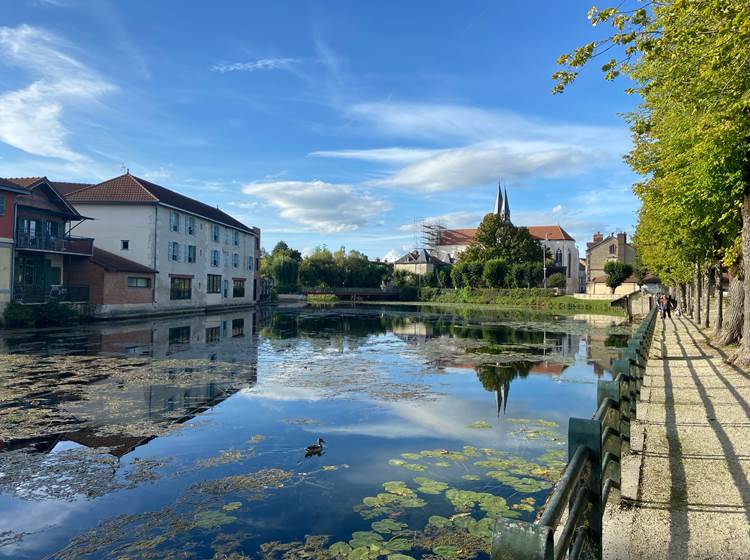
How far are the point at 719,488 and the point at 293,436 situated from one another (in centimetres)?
574

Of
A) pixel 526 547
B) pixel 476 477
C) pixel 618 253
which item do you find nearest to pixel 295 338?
pixel 476 477

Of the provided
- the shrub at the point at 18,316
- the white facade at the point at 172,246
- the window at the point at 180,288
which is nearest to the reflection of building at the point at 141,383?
the shrub at the point at 18,316

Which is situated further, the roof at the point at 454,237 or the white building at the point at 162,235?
the roof at the point at 454,237

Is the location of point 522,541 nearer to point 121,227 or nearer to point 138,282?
point 138,282

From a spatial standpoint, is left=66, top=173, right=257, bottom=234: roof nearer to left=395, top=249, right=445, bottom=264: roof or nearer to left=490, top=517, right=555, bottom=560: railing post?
left=490, top=517, right=555, bottom=560: railing post

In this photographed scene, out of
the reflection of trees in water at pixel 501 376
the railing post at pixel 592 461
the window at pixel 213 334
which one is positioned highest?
the railing post at pixel 592 461

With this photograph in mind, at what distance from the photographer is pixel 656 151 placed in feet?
60.1

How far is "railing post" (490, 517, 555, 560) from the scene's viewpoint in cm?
211

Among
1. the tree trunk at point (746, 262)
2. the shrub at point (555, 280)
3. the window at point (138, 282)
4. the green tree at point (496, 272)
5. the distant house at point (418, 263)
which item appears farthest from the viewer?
the distant house at point (418, 263)

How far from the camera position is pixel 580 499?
3.21 meters

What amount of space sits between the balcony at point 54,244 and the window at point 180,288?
8575mm

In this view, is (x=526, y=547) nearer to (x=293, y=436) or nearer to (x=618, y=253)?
(x=293, y=436)

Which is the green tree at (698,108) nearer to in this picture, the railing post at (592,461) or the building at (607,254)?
the railing post at (592,461)

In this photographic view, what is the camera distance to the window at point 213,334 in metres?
22.7
